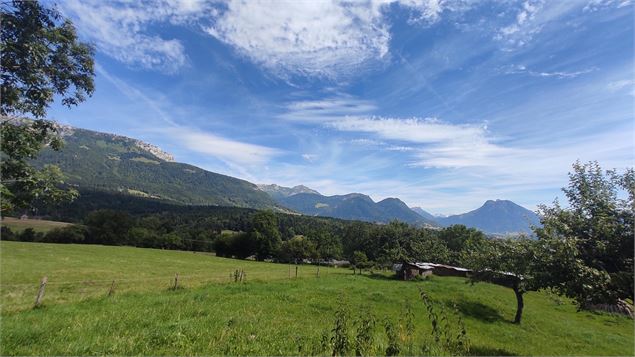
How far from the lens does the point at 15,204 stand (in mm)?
8188

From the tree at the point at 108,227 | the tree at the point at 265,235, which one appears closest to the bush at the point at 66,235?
the tree at the point at 108,227

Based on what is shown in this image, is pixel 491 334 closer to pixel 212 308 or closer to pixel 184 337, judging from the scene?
pixel 212 308

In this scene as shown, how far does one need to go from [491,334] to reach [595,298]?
49.0ft

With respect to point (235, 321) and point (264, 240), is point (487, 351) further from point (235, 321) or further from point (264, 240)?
point (264, 240)

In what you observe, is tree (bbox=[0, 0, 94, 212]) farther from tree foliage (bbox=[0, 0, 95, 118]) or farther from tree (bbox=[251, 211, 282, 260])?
tree (bbox=[251, 211, 282, 260])

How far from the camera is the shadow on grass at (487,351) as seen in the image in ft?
61.9

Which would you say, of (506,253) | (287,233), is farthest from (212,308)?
(287,233)

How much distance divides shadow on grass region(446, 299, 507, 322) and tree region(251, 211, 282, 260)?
297 ft

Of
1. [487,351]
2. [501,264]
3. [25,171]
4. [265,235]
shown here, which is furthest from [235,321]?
[265,235]

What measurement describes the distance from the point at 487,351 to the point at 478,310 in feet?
51.5

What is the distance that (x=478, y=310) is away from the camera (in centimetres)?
3381

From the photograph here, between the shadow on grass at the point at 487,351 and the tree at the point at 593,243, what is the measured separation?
593 centimetres

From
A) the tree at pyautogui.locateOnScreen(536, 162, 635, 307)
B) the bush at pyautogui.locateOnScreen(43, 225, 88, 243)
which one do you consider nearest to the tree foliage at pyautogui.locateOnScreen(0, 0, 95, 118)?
the tree at pyautogui.locateOnScreen(536, 162, 635, 307)

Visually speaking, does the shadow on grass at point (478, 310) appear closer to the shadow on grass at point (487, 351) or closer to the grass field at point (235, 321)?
the grass field at point (235, 321)
